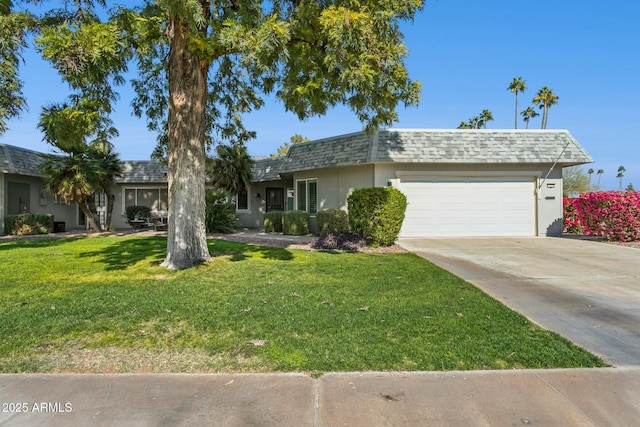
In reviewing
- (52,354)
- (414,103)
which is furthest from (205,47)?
(52,354)

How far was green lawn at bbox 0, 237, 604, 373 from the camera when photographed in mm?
3322

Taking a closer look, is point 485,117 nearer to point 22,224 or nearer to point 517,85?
point 517,85

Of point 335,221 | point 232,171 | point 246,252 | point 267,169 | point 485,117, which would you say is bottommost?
point 246,252

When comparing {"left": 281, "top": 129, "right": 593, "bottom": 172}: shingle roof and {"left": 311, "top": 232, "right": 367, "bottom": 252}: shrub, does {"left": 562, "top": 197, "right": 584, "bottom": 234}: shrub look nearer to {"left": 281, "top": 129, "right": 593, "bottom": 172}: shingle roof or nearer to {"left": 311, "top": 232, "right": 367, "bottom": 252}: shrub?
{"left": 281, "top": 129, "right": 593, "bottom": 172}: shingle roof

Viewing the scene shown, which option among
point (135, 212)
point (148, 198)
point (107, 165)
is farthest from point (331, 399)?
point (148, 198)

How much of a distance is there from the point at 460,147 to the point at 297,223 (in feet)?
22.7

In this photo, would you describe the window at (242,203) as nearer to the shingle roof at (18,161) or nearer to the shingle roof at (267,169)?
the shingle roof at (267,169)

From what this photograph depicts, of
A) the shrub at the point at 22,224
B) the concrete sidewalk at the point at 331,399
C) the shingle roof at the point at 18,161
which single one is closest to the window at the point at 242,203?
the shrub at the point at 22,224

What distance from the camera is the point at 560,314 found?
4.68 meters

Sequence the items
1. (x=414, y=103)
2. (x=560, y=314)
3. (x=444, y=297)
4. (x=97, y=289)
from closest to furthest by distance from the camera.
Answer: (x=560, y=314), (x=444, y=297), (x=97, y=289), (x=414, y=103)

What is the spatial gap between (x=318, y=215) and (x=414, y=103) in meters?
7.09

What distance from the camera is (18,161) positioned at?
16.5 meters

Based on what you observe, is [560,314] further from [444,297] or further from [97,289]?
[97,289]

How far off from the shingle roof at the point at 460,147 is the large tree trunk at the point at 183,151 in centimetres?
722
